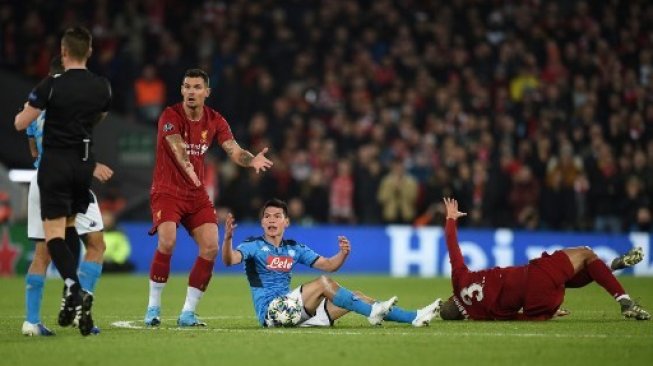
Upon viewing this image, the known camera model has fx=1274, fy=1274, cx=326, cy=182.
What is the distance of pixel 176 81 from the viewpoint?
24078 millimetres

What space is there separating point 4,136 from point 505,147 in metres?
9.35

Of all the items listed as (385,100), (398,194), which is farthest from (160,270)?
(385,100)

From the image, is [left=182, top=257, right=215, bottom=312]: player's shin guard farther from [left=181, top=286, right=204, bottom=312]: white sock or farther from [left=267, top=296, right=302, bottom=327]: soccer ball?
[left=267, top=296, right=302, bottom=327]: soccer ball

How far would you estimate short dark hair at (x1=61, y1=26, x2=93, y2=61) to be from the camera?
974 centimetres

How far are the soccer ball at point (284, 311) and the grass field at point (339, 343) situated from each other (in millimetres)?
178

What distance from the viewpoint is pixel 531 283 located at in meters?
11.3

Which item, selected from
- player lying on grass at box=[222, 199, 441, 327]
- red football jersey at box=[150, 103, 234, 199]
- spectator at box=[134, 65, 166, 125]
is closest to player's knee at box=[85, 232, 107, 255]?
red football jersey at box=[150, 103, 234, 199]

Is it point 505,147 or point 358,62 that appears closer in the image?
point 505,147

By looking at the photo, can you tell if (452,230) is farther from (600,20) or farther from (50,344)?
(600,20)

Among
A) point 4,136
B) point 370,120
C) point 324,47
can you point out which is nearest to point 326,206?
point 370,120

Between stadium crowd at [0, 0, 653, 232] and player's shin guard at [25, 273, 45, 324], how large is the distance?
12.6 m

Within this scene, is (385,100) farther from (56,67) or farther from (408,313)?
(56,67)

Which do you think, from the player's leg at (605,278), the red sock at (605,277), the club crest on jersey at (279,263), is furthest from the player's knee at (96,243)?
the red sock at (605,277)

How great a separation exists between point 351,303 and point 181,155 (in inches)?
82.8
